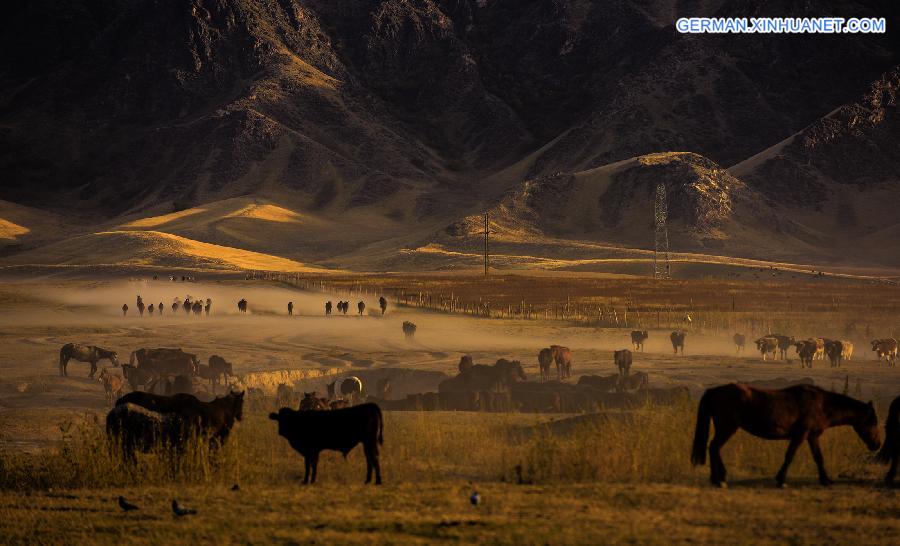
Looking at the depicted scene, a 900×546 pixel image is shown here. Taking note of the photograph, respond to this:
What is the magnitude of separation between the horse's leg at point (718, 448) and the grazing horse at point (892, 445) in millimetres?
2454

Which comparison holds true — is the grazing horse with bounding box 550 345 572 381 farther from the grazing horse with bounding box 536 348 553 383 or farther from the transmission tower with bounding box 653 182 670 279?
the transmission tower with bounding box 653 182 670 279

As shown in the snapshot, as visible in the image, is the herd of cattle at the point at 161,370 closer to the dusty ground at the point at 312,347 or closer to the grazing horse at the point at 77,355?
the grazing horse at the point at 77,355

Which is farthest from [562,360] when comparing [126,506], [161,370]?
[126,506]

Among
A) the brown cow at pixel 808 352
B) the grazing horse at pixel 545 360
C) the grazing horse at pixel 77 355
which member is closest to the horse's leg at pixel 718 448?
the grazing horse at pixel 545 360

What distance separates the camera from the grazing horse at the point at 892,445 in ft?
49.6

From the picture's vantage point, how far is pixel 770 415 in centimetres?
1438

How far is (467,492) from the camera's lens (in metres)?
15.2

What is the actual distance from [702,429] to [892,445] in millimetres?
2971

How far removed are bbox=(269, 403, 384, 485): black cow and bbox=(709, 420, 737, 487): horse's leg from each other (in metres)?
4.83

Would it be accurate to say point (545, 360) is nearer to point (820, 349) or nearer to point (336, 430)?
point (820, 349)

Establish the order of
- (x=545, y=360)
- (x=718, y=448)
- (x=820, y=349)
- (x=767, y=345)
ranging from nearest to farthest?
1. (x=718, y=448)
2. (x=545, y=360)
3. (x=820, y=349)
4. (x=767, y=345)

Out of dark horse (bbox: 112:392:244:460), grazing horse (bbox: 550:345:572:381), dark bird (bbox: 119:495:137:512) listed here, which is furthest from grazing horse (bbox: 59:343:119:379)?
dark bird (bbox: 119:495:137:512)

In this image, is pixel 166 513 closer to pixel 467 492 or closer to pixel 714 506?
pixel 467 492

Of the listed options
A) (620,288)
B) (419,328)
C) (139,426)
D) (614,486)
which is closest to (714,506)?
(614,486)
